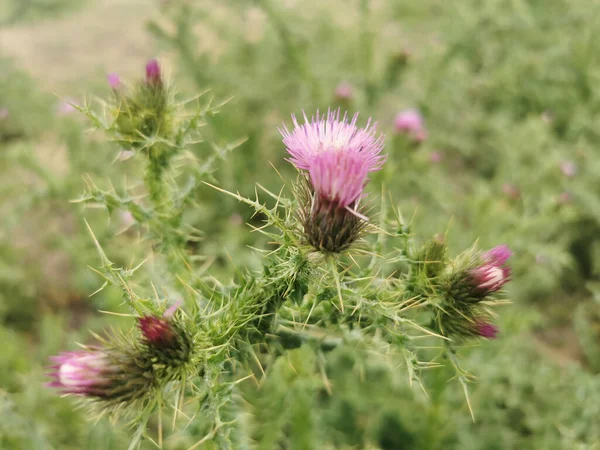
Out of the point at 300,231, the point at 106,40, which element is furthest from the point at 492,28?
the point at 106,40

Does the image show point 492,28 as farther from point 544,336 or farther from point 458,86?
point 544,336

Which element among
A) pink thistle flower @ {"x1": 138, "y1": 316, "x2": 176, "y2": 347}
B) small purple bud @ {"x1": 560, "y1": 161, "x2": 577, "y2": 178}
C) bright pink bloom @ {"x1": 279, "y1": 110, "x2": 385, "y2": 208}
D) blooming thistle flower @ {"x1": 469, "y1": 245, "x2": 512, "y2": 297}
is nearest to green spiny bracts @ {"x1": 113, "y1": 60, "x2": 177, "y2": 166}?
bright pink bloom @ {"x1": 279, "y1": 110, "x2": 385, "y2": 208}

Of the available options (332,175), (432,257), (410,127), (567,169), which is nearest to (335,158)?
(332,175)

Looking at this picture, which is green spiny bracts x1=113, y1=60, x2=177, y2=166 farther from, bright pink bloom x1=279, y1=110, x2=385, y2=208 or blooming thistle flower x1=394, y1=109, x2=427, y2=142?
blooming thistle flower x1=394, y1=109, x2=427, y2=142

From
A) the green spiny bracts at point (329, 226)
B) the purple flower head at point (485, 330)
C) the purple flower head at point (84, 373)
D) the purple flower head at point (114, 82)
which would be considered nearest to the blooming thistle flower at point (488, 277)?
the purple flower head at point (485, 330)

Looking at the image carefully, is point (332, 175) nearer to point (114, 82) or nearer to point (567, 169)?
point (114, 82)
